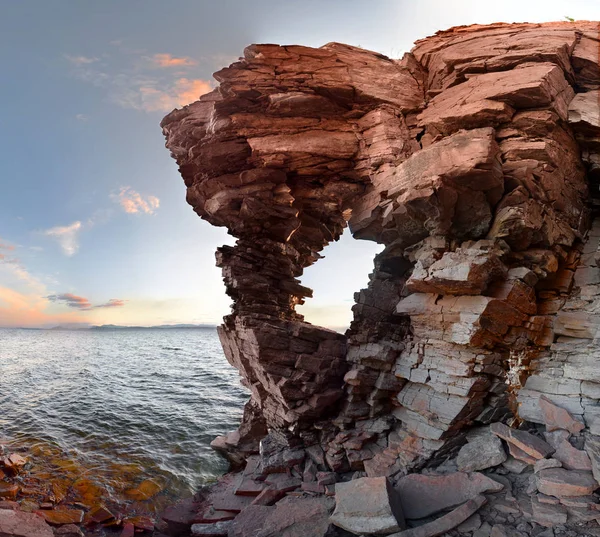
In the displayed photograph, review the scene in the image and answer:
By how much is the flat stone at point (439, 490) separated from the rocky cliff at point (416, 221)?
1.42 meters

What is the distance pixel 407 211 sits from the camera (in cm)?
1260

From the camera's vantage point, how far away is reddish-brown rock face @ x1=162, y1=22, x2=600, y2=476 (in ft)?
37.2

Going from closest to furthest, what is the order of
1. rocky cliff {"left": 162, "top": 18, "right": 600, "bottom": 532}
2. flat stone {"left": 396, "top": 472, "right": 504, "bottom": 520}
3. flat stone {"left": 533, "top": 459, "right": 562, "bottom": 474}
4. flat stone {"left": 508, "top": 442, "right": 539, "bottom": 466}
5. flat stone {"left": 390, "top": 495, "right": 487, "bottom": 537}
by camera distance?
flat stone {"left": 390, "top": 495, "right": 487, "bottom": 537}, flat stone {"left": 533, "top": 459, "right": 562, "bottom": 474}, flat stone {"left": 396, "top": 472, "right": 504, "bottom": 520}, flat stone {"left": 508, "top": 442, "right": 539, "bottom": 466}, rocky cliff {"left": 162, "top": 18, "right": 600, "bottom": 532}

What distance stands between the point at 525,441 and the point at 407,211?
8.17m

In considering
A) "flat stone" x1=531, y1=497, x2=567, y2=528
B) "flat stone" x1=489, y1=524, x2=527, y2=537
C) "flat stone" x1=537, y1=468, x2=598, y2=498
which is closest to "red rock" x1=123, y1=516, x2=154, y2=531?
"flat stone" x1=489, y1=524, x2=527, y2=537

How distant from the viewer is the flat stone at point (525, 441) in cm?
932

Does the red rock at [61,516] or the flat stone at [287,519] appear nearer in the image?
the flat stone at [287,519]

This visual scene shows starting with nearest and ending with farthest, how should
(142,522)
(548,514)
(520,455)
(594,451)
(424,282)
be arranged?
1. (548,514)
2. (594,451)
3. (520,455)
4. (424,282)
5. (142,522)

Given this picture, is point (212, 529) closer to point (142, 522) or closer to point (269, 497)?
point (269, 497)

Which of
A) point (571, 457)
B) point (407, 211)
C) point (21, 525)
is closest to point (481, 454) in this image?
point (571, 457)

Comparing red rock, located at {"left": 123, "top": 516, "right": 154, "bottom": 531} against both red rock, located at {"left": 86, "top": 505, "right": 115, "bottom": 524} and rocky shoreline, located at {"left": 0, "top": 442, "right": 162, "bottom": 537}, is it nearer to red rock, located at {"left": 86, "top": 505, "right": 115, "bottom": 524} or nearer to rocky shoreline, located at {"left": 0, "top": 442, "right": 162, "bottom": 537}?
rocky shoreline, located at {"left": 0, "top": 442, "right": 162, "bottom": 537}

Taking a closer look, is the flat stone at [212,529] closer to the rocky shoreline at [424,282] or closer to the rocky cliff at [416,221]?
the rocky shoreline at [424,282]

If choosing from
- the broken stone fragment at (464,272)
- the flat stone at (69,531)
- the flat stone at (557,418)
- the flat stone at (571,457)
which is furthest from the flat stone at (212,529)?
the broken stone fragment at (464,272)

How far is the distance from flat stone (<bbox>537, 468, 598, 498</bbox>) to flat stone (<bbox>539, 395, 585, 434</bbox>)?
4.51ft
